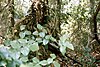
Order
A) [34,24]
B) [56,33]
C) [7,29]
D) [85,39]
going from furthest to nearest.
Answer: [85,39] < [7,29] < [56,33] < [34,24]

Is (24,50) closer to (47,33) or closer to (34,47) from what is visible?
(34,47)

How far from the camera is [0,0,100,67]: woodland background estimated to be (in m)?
1.23

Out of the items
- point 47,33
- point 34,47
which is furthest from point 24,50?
point 47,33

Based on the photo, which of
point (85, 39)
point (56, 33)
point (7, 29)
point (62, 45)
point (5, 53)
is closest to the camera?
point (5, 53)

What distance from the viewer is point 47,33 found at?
2.25 metres

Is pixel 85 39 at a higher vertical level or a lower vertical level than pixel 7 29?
lower

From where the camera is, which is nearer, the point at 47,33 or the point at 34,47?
the point at 34,47

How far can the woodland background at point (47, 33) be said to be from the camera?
1.23 meters

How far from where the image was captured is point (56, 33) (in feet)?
7.84

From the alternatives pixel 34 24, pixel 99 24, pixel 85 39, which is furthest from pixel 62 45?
pixel 99 24

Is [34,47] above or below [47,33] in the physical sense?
above

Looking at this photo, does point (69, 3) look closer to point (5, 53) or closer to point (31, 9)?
point (31, 9)

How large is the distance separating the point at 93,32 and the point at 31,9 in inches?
122

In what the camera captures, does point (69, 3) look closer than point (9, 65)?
No
